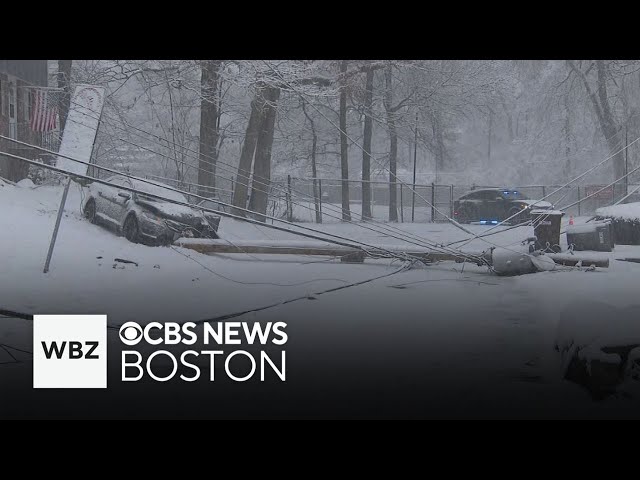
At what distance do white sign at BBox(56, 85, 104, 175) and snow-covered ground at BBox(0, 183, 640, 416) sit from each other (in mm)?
1549

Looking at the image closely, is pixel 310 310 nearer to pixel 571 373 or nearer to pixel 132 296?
pixel 132 296

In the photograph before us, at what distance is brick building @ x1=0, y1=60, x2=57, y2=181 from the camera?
18531 millimetres

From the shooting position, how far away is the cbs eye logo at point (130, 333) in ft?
29.5

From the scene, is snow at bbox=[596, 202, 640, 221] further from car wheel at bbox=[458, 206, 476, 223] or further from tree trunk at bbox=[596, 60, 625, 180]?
tree trunk at bbox=[596, 60, 625, 180]

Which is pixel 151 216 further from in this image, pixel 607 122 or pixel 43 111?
pixel 607 122

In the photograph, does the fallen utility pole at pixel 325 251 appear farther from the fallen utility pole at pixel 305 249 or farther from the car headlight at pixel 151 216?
the car headlight at pixel 151 216

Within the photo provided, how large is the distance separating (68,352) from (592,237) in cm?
923

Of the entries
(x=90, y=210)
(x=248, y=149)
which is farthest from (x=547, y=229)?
(x=248, y=149)

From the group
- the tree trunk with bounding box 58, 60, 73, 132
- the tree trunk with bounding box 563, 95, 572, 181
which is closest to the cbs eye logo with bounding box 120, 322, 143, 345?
the tree trunk with bounding box 58, 60, 73, 132

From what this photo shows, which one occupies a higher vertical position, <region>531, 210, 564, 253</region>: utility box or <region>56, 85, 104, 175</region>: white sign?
<region>56, 85, 104, 175</region>: white sign

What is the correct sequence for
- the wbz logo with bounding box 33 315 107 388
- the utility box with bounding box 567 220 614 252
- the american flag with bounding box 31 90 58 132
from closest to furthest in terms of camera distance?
the wbz logo with bounding box 33 315 107 388, the utility box with bounding box 567 220 614 252, the american flag with bounding box 31 90 58 132

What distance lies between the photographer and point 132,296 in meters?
11.5

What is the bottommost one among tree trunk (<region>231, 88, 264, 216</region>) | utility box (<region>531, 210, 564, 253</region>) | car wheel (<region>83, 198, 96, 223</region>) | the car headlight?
utility box (<region>531, 210, 564, 253</region>)

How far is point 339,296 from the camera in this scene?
11.4 meters
